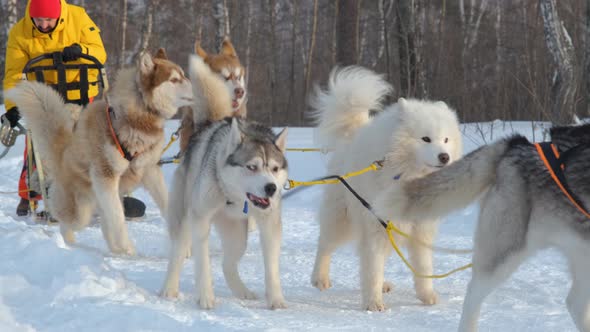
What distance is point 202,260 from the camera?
132 inches

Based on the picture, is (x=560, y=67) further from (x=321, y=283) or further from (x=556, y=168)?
(x=556, y=168)

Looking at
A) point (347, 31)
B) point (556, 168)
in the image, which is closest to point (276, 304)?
point (556, 168)

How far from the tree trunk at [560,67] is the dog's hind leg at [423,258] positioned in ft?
14.9

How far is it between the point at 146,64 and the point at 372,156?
6.57ft

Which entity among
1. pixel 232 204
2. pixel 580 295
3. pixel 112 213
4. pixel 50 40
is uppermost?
pixel 50 40

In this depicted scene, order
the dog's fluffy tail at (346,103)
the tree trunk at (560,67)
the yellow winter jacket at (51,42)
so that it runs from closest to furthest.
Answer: the dog's fluffy tail at (346,103)
the yellow winter jacket at (51,42)
the tree trunk at (560,67)

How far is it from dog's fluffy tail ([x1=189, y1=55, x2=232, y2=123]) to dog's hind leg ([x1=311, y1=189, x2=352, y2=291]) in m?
0.84

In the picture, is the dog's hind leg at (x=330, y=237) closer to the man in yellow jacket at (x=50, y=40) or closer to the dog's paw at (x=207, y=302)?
the dog's paw at (x=207, y=302)

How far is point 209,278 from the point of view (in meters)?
3.32

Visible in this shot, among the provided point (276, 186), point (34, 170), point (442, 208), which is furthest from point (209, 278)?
point (34, 170)

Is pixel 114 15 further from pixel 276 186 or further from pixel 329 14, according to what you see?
pixel 276 186

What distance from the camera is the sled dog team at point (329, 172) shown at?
2.59 m

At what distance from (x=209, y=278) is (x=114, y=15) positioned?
21559 mm


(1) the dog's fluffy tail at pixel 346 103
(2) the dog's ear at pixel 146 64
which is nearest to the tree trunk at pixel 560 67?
(1) the dog's fluffy tail at pixel 346 103
